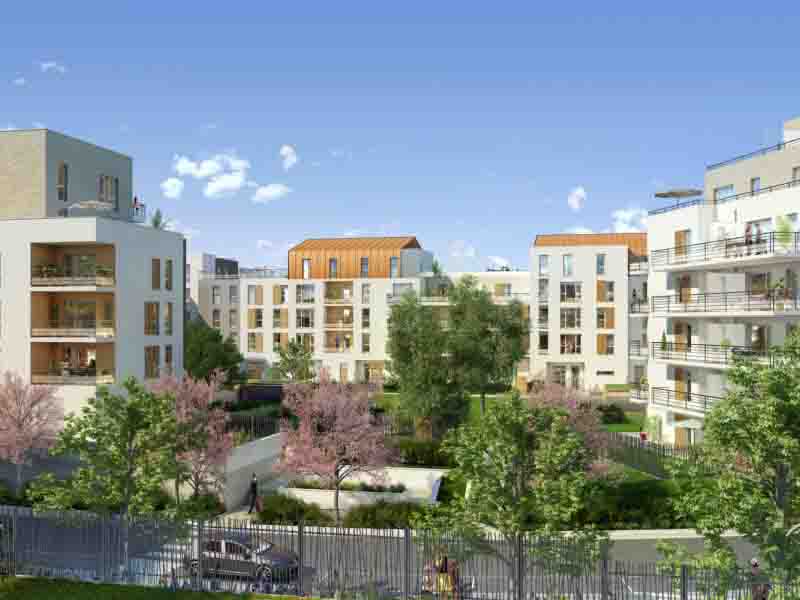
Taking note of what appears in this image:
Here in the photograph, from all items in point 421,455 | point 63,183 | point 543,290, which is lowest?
point 421,455

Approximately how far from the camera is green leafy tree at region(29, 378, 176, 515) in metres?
22.0

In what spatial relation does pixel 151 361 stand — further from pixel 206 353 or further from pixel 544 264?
pixel 544 264

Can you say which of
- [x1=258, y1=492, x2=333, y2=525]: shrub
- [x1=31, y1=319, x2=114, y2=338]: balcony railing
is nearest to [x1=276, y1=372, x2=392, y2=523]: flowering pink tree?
[x1=258, y1=492, x2=333, y2=525]: shrub

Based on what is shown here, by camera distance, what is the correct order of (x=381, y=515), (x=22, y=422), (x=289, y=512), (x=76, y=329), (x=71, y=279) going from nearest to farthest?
(x=381, y=515)
(x=289, y=512)
(x=22, y=422)
(x=71, y=279)
(x=76, y=329)

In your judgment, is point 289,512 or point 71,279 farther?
point 71,279

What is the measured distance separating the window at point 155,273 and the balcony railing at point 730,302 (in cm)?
2868

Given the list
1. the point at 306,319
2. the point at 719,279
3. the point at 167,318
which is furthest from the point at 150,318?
the point at 306,319

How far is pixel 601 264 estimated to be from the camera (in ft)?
233

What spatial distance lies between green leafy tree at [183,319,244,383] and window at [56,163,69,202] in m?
18.4

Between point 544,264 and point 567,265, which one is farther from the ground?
point 544,264

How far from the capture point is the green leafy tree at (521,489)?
18.9m

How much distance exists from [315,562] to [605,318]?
54.2 meters

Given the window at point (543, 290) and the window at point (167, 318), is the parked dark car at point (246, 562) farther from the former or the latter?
the window at point (543, 290)

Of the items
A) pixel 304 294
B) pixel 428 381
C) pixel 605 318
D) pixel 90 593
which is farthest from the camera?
pixel 304 294
